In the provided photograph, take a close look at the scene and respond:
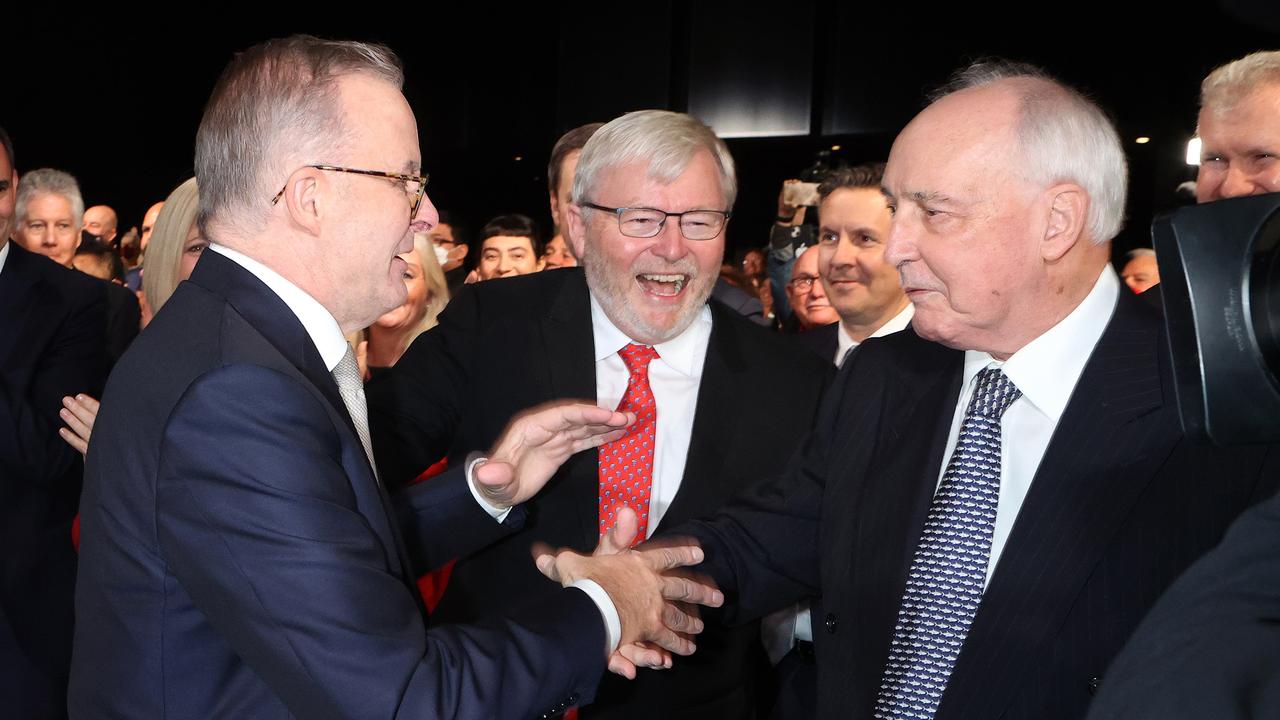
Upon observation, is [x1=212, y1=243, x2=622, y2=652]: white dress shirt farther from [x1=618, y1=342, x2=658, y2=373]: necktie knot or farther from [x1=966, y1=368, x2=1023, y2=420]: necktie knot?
[x1=618, y1=342, x2=658, y2=373]: necktie knot

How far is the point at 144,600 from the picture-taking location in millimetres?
1305

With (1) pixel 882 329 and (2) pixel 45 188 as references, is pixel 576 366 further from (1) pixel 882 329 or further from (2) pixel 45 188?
(2) pixel 45 188

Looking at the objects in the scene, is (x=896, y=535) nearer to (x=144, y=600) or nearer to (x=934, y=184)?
(x=934, y=184)

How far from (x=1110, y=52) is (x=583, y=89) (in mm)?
4069

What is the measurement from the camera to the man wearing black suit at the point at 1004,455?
150cm

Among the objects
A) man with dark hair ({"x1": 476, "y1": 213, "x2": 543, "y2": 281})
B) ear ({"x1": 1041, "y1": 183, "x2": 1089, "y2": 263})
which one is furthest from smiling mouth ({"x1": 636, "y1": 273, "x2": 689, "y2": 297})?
man with dark hair ({"x1": 476, "y1": 213, "x2": 543, "y2": 281})

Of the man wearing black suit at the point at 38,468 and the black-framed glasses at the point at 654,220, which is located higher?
the black-framed glasses at the point at 654,220

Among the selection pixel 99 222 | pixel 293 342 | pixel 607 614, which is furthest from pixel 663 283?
pixel 99 222

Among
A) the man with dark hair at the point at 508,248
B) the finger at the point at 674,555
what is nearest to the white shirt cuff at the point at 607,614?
the finger at the point at 674,555

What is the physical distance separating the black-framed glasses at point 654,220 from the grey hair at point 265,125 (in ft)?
3.11

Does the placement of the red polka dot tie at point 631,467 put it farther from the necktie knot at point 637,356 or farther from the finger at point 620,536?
the finger at point 620,536

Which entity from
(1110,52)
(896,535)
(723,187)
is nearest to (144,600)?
(896,535)

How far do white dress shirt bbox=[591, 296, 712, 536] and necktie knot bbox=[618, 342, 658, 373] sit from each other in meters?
0.01

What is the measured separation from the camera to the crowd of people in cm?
126
